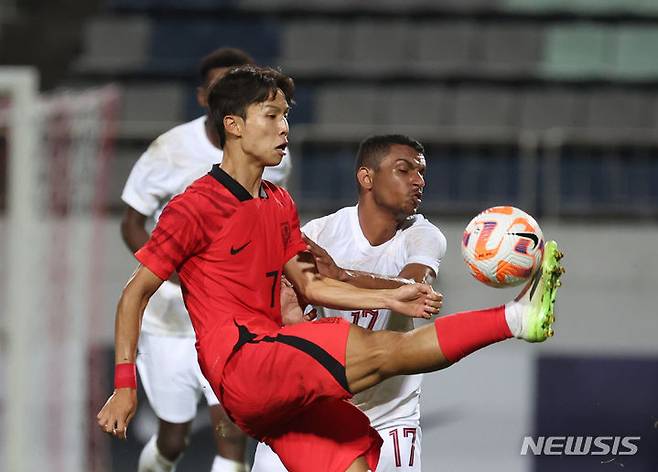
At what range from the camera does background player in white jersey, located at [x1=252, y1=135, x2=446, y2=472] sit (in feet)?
13.1

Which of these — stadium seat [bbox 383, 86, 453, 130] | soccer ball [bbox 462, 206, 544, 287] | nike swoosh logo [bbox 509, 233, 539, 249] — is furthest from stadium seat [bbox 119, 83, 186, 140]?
nike swoosh logo [bbox 509, 233, 539, 249]

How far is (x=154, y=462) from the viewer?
5.01 meters

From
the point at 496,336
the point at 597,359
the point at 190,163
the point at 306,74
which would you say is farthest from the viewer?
the point at 306,74

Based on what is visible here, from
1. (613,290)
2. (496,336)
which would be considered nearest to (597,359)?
(613,290)

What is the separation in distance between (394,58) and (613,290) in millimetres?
3591

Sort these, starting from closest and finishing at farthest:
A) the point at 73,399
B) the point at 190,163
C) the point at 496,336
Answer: the point at 496,336, the point at 190,163, the point at 73,399

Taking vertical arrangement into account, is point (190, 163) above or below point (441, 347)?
above

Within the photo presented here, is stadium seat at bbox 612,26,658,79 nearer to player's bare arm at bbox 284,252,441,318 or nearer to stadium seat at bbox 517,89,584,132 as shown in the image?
stadium seat at bbox 517,89,584,132

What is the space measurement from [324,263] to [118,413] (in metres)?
0.82

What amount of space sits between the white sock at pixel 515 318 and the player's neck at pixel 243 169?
0.81 metres

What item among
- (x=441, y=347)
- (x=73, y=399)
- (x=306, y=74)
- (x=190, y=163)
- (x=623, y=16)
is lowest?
(x=73, y=399)

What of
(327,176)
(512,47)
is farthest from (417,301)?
(512,47)

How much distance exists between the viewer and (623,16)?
9984mm

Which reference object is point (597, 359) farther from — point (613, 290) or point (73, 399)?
point (73, 399)
